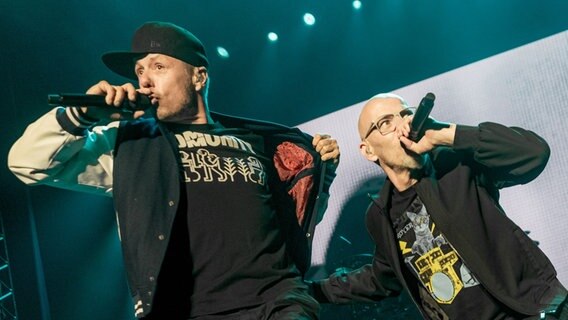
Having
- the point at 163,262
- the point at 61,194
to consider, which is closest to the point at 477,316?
the point at 163,262

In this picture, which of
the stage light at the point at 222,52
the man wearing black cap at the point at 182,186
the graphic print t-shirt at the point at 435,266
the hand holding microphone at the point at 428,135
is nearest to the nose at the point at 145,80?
the man wearing black cap at the point at 182,186

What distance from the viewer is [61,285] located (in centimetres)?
302

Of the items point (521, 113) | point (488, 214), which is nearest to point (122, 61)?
point (488, 214)

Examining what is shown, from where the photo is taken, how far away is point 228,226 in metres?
1.83

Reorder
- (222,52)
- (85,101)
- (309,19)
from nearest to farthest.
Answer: (85,101), (309,19), (222,52)

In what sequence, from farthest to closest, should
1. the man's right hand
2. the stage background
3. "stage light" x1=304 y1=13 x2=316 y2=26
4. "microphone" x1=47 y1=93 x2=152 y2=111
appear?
1. "stage light" x1=304 y1=13 x2=316 y2=26
2. the stage background
3. the man's right hand
4. "microphone" x1=47 y1=93 x2=152 y2=111

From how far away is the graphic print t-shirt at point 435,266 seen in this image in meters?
1.93

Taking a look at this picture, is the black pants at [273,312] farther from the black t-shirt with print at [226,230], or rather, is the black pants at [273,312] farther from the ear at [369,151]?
the ear at [369,151]

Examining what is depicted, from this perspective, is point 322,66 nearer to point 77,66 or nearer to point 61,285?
point 77,66

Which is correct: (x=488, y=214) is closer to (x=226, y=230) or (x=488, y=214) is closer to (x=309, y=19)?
(x=226, y=230)

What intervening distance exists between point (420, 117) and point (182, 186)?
892 millimetres

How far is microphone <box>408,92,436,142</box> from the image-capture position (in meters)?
1.58

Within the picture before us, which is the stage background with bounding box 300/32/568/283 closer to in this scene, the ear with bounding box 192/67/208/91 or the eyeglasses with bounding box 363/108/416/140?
the eyeglasses with bounding box 363/108/416/140

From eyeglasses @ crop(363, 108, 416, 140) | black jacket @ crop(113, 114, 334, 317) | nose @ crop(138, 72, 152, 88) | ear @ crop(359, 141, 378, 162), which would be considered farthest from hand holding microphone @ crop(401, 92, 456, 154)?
nose @ crop(138, 72, 152, 88)
